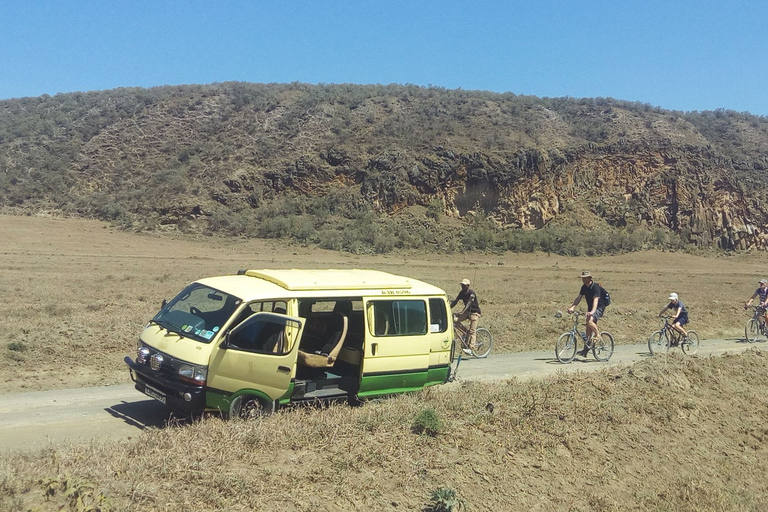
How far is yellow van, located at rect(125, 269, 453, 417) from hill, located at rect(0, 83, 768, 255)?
138 feet

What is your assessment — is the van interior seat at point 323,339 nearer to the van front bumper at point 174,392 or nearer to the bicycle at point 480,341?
the van front bumper at point 174,392

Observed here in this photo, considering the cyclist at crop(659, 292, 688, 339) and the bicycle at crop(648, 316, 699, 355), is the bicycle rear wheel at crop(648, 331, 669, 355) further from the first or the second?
the cyclist at crop(659, 292, 688, 339)

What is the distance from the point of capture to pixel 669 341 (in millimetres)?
16344

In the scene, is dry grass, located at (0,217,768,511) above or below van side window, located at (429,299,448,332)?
below

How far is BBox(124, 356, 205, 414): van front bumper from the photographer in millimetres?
7680

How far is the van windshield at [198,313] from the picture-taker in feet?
26.6

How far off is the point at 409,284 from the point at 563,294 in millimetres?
20507

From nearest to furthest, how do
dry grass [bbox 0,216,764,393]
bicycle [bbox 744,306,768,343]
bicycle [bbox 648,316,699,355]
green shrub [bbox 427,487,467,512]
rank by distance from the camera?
green shrub [bbox 427,487,467,512]
dry grass [bbox 0,216,764,393]
bicycle [bbox 648,316,699,355]
bicycle [bbox 744,306,768,343]

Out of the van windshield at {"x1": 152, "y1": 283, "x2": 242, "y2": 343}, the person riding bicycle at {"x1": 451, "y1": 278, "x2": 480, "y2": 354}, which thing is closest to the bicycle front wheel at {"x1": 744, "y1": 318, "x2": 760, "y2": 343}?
the person riding bicycle at {"x1": 451, "y1": 278, "x2": 480, "y2": 354}

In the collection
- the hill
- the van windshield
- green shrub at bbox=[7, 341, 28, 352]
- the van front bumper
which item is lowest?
green shrub at bbox=[7, 341, 28, 352]

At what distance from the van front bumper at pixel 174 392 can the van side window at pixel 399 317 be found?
2637 mm

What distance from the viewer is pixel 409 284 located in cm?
980

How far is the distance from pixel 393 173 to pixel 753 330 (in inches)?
1745

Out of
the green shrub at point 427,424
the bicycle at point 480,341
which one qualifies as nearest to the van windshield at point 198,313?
the green shrub at point 427,424
